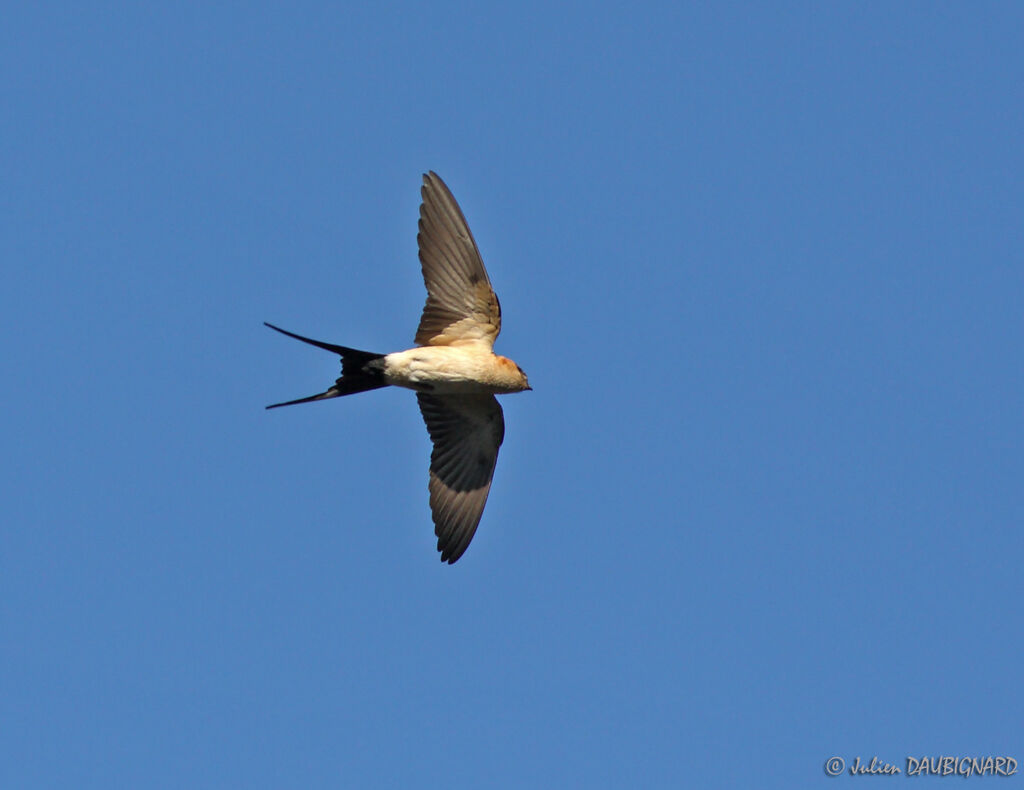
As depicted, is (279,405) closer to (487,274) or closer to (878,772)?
(487,274)

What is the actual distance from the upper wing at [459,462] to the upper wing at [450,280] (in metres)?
0.59

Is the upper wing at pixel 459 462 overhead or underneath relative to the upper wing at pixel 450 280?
underneath

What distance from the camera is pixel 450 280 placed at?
952 cm

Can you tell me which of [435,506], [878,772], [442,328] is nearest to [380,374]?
[442,328]

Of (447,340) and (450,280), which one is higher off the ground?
(450,280)

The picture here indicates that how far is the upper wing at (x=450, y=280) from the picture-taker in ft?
30.9

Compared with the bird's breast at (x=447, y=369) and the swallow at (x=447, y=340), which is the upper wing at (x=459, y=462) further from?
the bird's breast at (x=447, y=369)

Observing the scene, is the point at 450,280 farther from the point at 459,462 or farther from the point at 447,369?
the point at 459,462

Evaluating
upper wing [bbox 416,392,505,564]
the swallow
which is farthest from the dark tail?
upper wing [bbox 416,392,505,564]

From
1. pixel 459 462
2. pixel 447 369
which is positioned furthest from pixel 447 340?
pixel 459 462

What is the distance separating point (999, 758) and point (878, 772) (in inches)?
29.4

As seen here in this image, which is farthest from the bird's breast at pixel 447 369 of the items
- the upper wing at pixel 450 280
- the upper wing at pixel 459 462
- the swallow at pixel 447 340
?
the upper wing at pixel 459 462

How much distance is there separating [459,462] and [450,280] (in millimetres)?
1349

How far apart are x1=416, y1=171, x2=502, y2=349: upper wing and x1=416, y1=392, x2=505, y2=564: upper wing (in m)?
0.59
